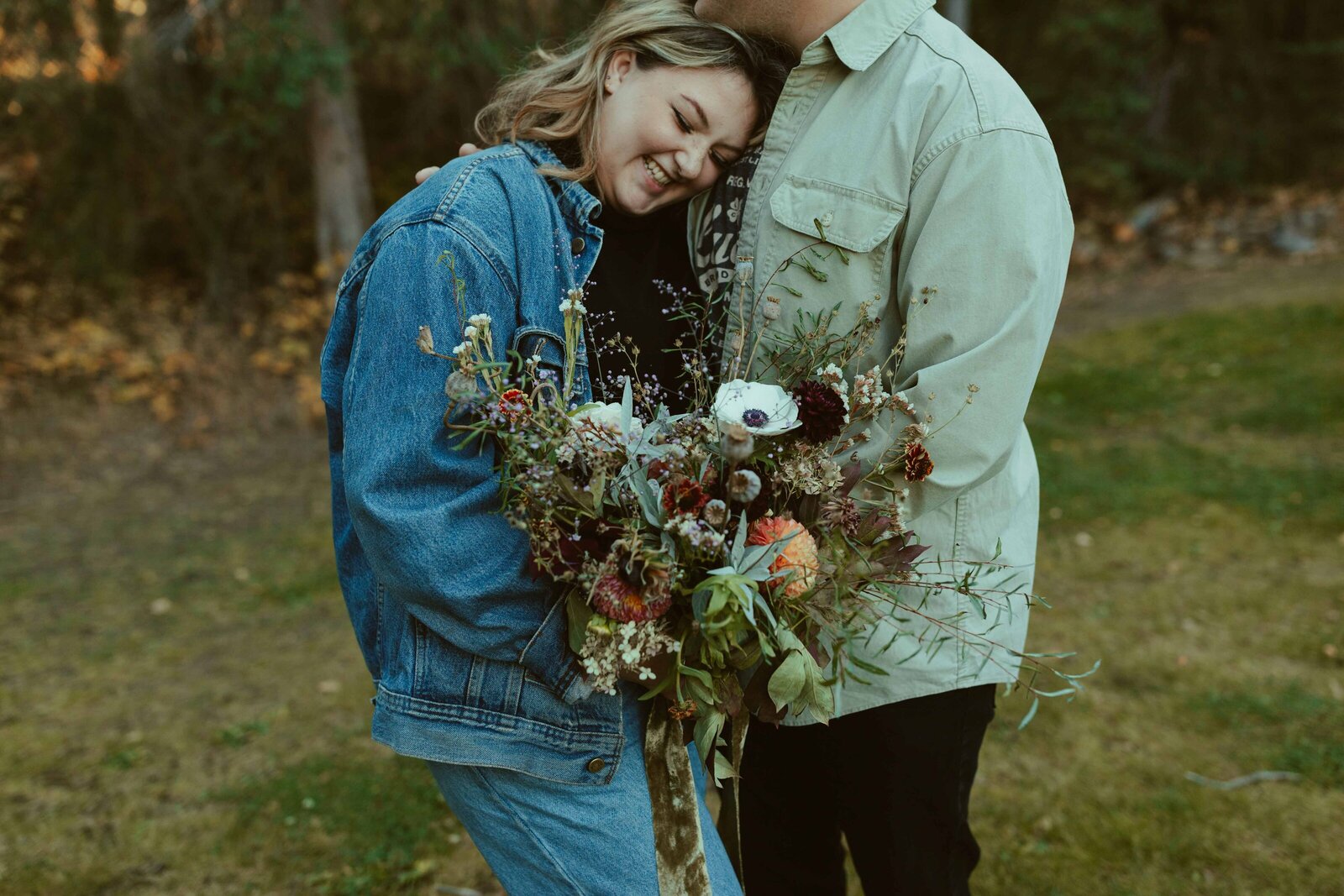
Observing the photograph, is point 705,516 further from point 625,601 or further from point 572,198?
point 572,198

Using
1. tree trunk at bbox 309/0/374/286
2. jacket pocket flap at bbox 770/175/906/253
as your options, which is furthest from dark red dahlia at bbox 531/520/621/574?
tree trunk at bbox 309/0/374/286

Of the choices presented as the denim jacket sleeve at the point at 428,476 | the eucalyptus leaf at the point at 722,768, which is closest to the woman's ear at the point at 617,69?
the denim jacket sleeve at the point at 428,476

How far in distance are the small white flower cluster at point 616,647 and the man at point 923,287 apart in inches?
19.2

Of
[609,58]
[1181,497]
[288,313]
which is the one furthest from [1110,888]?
[288,313]

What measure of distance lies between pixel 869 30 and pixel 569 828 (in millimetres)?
1476

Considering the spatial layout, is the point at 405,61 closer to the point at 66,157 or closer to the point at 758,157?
the point at 66,157

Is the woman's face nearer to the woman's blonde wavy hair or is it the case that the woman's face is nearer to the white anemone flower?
the woman's blonde wavy hair

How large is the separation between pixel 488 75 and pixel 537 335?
284 inches

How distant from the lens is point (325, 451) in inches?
306

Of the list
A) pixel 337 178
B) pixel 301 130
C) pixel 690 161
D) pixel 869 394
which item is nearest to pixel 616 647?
pixel 869 394

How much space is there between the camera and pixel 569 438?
150 centimetres

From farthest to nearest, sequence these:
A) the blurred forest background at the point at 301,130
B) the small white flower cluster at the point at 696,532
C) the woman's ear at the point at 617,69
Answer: the blurred forest background at the point at 301,130, the woman's ear at the point at 617,69, the small white flower cluster at the point at 696,532

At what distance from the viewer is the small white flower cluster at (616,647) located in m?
1.49

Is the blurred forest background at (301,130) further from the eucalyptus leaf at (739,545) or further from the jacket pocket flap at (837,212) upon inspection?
the eucalyptus leaf at (739,545)
